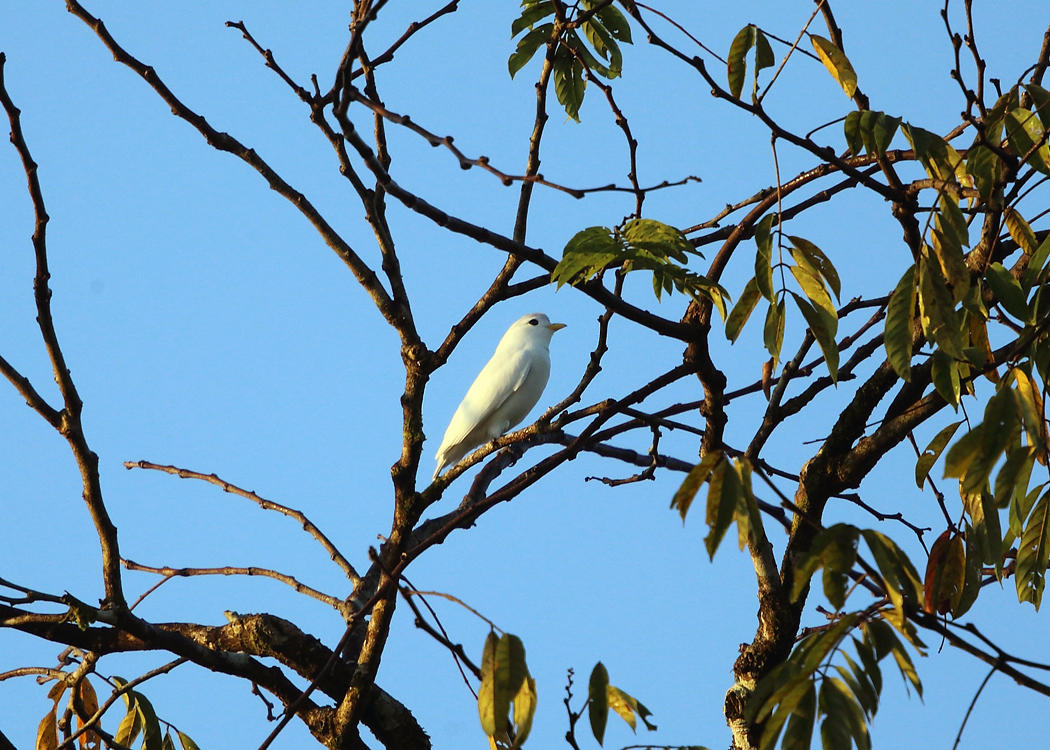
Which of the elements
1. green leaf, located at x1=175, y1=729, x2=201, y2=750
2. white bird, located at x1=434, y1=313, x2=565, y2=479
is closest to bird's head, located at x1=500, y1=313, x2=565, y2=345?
white bird, located at x1=434, y1=313, x2=565, y2=479

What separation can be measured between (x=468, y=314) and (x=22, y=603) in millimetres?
1550

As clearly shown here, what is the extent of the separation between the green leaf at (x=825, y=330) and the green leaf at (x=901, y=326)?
0.13 meters

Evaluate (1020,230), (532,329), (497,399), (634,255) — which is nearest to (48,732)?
(634,255)

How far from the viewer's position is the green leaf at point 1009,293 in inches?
104

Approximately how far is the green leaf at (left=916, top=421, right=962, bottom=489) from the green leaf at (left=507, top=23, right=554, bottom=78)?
1902mm

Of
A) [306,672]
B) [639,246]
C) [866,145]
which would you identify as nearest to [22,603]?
[306,672]

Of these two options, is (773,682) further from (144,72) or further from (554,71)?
(554,71)

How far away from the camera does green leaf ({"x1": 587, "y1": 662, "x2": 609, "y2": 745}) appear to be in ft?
7.19

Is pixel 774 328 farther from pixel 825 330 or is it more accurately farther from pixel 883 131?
pixel 883 131

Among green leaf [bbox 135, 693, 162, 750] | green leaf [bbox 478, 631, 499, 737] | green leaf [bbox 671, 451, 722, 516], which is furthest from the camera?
green leaf [bbox 135, 693, 162, 750]

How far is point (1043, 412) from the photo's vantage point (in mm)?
2420

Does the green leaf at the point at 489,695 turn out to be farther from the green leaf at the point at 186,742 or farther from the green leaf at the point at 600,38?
the green leaf at the point at 600,38

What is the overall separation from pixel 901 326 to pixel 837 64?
2.74 ft

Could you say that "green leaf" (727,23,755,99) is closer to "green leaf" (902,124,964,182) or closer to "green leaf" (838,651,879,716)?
"green leaf" (902,124,964,182)
